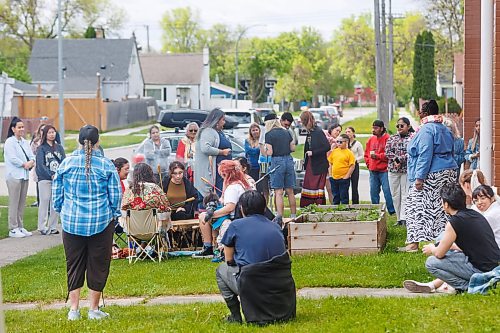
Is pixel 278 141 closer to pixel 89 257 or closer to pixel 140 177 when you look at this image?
pixel 140 177

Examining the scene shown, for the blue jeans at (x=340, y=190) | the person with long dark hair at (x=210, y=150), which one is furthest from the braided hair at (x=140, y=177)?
the blue jeans at (x=340, y=190)

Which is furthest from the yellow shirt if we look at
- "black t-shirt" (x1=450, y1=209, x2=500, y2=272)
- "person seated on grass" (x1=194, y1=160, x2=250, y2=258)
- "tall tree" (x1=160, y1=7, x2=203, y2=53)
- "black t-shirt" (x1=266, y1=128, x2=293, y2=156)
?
"tall tree" (x1=160, y1=7, x2=203, y2=53)

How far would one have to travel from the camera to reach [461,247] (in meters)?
8.75

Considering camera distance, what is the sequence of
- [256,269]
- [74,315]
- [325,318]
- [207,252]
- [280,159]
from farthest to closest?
1. [280,159]
2. [207,252]
3. [74,315]
4. [325,318]
5. [256,269]

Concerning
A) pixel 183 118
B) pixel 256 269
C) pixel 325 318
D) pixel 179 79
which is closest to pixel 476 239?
pixel 325 318

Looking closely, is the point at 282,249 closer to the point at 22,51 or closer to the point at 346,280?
the point at 346,280

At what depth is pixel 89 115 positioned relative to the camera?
62625 millimetres

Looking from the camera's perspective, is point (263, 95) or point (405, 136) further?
point (263, 95)

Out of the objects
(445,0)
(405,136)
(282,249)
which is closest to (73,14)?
(445,0)

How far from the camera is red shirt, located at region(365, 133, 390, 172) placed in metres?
15.8

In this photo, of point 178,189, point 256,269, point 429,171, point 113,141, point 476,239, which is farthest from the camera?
point 113,141

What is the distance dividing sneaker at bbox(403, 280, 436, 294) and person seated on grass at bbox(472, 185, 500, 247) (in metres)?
0.86

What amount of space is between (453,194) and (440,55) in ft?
215

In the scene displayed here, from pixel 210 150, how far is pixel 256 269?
651cm
